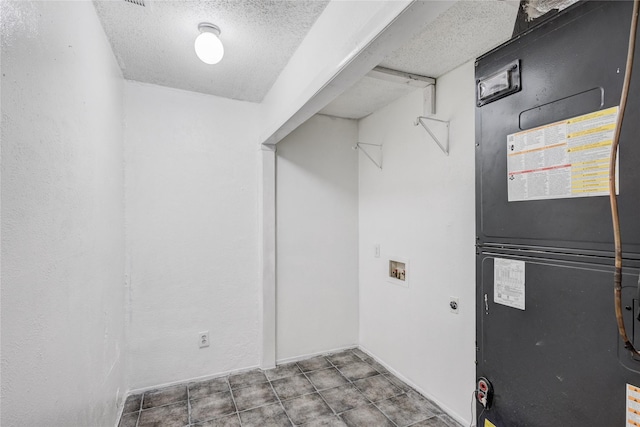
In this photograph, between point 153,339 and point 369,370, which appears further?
point 369,370

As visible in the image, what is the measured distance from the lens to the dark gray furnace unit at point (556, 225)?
2.42ft

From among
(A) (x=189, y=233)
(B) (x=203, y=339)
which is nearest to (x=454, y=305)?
(B) (x=203, y=339)

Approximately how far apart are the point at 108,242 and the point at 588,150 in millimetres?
2377

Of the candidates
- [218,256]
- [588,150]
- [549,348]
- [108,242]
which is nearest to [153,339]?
[218,256]

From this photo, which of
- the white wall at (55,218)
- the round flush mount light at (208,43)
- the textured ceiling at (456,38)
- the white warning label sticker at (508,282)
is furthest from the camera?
the round flush mount light at (208,43)

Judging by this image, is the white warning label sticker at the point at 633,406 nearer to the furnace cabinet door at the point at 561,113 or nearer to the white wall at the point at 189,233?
the furnace cabinet door at the point at 561,113

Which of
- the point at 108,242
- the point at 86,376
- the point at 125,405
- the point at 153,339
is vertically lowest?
the point at 125,405

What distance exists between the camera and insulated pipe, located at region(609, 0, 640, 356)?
696mm

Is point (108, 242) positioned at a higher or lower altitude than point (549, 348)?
higher

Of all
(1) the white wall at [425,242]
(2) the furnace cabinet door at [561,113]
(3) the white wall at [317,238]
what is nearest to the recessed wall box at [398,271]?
(1) the white wall at [425,242]

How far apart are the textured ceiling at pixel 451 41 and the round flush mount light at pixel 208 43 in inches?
41.9

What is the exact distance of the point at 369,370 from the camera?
281 cm

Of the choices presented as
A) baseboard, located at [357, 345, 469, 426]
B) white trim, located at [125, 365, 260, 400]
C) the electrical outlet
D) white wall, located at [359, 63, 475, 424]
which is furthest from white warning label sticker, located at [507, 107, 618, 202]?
white trim, located at [125, 365, 260, 400]

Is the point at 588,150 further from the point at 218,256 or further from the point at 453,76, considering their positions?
the point at 218,256
